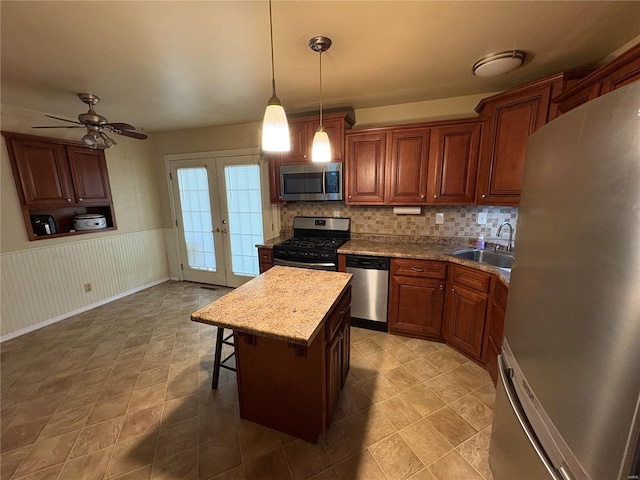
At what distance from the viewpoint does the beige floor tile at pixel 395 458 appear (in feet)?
4.59

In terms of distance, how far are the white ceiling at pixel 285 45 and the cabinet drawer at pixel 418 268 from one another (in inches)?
64.7

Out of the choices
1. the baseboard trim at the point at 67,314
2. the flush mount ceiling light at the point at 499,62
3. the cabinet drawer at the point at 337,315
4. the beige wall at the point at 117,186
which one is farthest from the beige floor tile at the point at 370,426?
the beige wall at the point at 117,186

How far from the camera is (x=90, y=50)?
5.61 feet

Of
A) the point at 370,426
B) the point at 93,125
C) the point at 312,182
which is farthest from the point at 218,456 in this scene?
the point at 93,125

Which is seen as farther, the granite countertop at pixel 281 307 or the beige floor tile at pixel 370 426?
the beige floor tile at pixel 370 426

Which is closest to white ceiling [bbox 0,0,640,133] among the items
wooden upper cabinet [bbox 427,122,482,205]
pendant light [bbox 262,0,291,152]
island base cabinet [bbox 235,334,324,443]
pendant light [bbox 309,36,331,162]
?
pendant light [bbox 309,36,331,162]

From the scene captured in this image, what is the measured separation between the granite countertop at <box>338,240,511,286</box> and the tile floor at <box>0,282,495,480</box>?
0.89 m

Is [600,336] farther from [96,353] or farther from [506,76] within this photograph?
[96,353]

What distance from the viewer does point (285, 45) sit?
66.6 inches

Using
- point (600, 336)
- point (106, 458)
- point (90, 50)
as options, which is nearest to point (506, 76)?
point (600, 336)

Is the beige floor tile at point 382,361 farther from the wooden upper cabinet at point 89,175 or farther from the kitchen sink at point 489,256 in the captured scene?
the wooden upper cabinet at point 89,175

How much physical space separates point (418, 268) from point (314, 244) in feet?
3.82

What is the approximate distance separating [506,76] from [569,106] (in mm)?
726

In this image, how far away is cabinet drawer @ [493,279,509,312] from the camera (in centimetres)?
182
